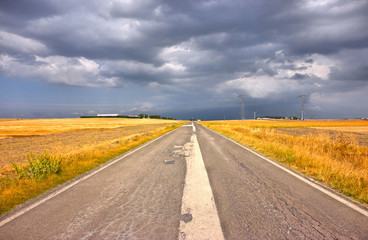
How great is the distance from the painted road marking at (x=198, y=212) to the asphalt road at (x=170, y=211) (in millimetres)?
61

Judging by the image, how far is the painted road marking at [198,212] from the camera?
287 centimetres

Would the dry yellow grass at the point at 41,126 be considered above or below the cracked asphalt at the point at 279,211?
below

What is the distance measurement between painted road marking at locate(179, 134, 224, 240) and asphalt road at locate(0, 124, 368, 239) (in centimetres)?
6

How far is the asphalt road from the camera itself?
9.63 feet

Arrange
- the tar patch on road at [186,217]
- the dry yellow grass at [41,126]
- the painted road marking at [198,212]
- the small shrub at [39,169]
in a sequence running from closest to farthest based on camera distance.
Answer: the painted road marking at [198,212], the tar patch on road at [186,217], the small shrub at [39,169], the dry yellow grass at [41,126]

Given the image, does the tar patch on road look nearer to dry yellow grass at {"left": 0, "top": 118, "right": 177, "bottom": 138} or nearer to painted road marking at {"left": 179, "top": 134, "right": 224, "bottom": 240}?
painted road marking at {"left": 179, "top": 134, "right": 224, "bottom": 240}

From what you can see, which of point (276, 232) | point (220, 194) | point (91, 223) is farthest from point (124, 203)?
point (276, 232)

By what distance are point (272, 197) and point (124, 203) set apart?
125 inches

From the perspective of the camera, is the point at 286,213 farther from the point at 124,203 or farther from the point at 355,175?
the point at 355,175

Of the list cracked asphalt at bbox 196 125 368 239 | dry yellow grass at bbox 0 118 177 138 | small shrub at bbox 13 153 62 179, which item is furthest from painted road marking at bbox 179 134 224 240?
dry yellow grass at bbox 0 118 177 138

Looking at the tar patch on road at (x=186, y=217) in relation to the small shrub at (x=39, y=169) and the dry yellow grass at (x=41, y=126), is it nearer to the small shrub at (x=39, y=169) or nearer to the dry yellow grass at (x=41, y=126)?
the small shrub at (x=39, y=169)

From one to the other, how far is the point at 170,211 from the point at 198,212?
1.68 feet

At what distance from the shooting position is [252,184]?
203 inches

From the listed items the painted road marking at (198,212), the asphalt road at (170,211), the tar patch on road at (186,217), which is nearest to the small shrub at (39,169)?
the asphalt road at (170,211)
